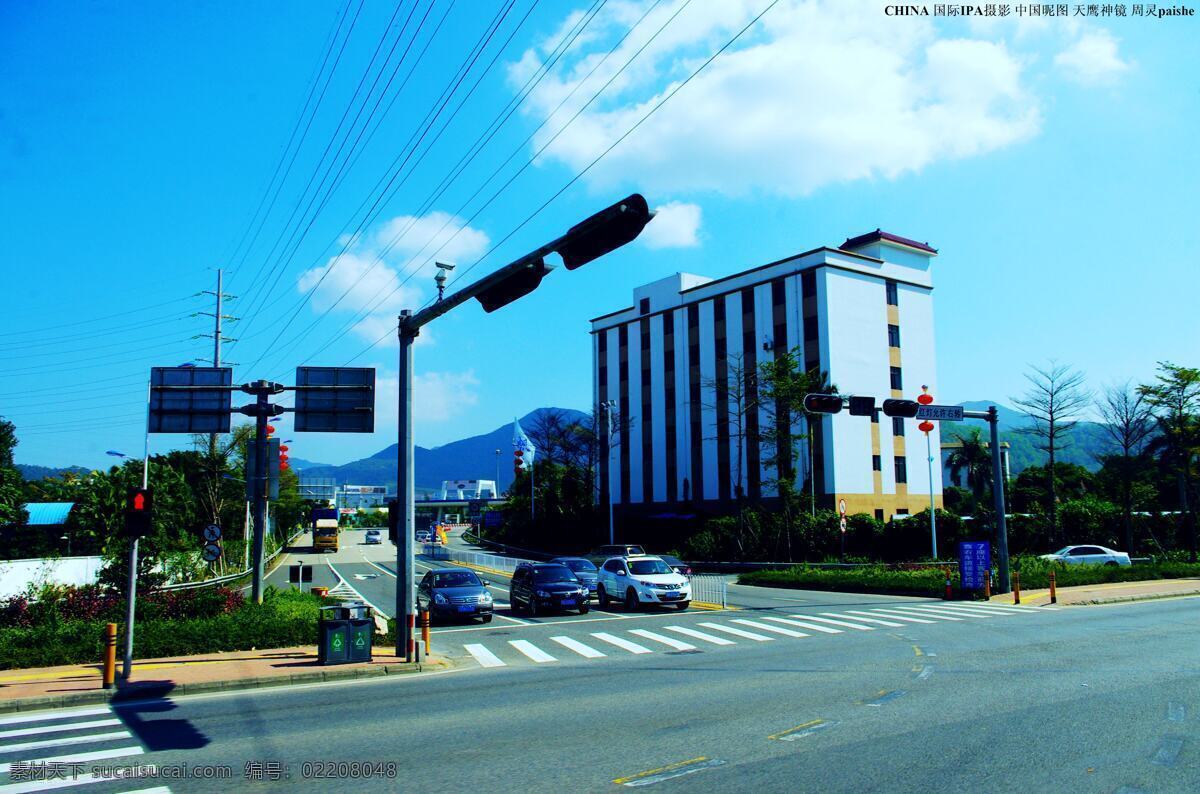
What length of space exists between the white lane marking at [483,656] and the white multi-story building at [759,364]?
34.9m

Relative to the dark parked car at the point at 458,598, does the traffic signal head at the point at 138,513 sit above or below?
above

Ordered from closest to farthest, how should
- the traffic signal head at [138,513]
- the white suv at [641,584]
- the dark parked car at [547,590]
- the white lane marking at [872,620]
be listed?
the traffic signal head at [138,513] → the white lane marking at [872,620] → the dark parked car at [547,590] → the white suv at [641,584]

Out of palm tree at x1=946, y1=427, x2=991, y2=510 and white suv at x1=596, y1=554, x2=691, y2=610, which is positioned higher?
palm tree at x1=946, y1=427, x2=991, y2=510

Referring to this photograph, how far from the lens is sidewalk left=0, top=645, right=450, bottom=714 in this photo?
1319cm

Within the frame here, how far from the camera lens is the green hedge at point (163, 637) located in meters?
16.6

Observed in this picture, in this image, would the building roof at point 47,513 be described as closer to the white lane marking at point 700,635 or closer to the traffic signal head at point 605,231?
the white lane marking at point 700,635

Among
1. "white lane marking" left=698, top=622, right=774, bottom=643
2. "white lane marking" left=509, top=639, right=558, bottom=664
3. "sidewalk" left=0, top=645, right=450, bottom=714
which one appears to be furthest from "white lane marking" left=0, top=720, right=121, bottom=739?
"white lane marking" left=698, top=622, right=774, bottom=643

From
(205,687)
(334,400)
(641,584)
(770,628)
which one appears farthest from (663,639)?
(205,687)

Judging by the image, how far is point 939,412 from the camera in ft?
85.7

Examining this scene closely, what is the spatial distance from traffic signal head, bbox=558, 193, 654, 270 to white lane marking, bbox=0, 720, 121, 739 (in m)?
8.84

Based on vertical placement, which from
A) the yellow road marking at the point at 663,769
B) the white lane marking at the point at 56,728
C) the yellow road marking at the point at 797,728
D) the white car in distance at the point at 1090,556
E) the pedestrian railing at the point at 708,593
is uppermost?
the yellow road marking at the point at 663,769

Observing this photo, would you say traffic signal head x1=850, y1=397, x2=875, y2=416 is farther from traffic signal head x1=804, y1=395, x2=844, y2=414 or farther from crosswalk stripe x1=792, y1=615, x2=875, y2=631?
crosswalk stripe x1=792, y1=615, x2=875, y2=631

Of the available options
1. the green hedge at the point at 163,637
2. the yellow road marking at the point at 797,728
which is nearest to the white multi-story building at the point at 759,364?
the green hedge at the point at 163,637

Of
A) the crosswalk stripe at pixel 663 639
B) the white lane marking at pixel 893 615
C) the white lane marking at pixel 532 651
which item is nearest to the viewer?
the white lane marking at pixel 532 651
